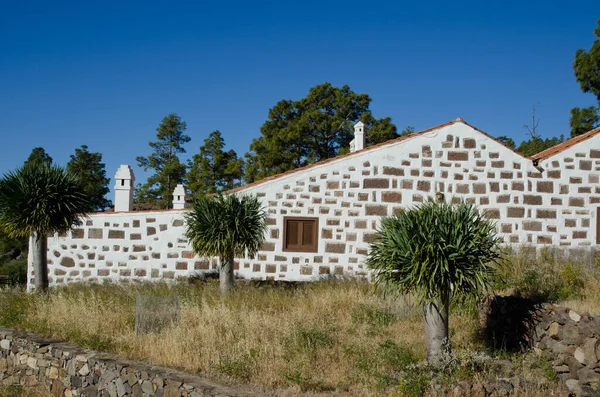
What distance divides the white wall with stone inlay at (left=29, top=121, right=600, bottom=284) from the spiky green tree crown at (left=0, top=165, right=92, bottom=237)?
6.74 ft

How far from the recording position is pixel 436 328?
26.9ft

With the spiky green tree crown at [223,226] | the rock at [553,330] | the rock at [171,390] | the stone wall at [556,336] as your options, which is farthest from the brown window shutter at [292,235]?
the rock at [553,330]

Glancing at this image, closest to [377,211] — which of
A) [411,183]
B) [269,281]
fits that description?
[411,183]

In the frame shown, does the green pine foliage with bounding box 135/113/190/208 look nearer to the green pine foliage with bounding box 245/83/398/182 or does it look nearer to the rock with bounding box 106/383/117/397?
the green pine foliage with bounding box 245/83/398/182

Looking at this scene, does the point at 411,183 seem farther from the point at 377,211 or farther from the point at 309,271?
the point at 309,271

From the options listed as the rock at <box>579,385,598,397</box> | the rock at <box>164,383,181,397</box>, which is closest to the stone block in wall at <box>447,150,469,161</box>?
the rock at <box>579,385,598,397</box>

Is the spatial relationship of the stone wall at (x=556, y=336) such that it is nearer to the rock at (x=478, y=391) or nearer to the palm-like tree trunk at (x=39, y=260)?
the rock at (x=478, y=391)

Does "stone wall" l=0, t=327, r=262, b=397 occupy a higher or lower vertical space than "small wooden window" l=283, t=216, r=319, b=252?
lower

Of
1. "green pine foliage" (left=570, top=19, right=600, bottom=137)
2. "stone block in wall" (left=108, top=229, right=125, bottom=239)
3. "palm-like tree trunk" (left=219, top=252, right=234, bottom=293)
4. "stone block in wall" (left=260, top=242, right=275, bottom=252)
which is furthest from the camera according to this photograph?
"green pine foliage" (left=570, top=19, right=600, bottom=137)

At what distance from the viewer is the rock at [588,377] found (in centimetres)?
761

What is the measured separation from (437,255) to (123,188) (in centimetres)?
1095

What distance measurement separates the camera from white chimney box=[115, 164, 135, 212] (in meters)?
16.2

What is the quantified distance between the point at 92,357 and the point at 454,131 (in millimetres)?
10782

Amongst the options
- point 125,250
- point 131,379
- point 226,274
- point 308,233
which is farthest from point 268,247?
point 131,379
